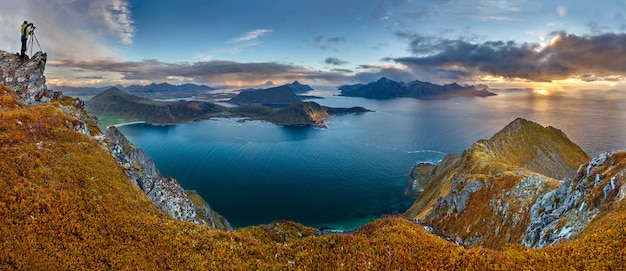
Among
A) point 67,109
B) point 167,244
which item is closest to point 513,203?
point 167,244

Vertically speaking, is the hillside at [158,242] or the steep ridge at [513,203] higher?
the hillside at [158,242]

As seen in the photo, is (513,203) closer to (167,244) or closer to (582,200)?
(582,200)

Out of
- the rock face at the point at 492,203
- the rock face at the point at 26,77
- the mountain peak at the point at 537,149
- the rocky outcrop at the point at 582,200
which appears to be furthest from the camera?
the mountain peak at the point at 537,149

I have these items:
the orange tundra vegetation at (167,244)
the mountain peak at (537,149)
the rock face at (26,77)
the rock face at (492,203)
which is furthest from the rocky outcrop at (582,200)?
the mountain peak at (537,149)

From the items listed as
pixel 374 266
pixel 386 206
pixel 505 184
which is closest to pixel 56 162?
pixel 374 266

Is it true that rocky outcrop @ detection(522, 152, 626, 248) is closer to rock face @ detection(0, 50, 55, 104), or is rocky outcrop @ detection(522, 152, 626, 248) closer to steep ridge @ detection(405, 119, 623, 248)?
steep ridge @ detection(405, 119, 623, 248)

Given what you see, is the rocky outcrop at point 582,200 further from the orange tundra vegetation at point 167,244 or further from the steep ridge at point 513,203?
the orange tundra vegetation at point 167,244

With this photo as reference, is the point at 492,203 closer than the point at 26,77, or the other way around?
the point at 26,77
